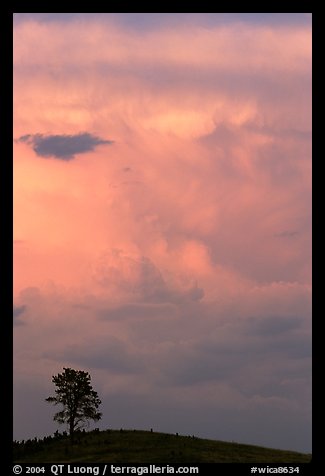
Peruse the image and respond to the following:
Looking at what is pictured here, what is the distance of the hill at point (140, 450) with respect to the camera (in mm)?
73812

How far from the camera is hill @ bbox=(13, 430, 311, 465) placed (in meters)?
73.8

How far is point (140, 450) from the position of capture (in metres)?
77.4
